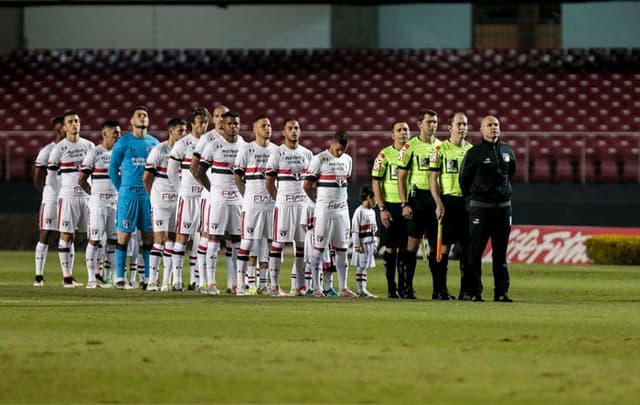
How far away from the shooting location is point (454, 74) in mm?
41969

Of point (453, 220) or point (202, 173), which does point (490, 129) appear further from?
point (202, 173)

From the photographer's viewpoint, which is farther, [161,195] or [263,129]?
[161,195]

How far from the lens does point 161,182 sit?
1956 cm

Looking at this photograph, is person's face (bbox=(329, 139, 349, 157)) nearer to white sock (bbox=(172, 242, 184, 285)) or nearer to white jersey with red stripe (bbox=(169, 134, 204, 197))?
white jersey with red stripe (bbox=(169, 134, 204, 197))

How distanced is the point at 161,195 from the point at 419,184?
356cm

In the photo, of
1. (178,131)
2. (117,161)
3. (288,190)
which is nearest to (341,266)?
(288,190)

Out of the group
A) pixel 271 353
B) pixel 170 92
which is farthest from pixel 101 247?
pixel 170 92

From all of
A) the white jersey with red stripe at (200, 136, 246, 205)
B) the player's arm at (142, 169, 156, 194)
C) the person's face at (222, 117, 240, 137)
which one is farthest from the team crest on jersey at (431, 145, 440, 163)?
the player's arm at (142, 169, 156, 194)

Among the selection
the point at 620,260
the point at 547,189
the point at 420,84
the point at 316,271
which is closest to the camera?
the point at 316,271

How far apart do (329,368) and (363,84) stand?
3170 cm

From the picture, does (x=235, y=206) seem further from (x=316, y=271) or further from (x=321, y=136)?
(x=321, y=136)

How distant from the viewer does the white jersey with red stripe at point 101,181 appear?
20688mm

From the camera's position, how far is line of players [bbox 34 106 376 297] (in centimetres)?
1831

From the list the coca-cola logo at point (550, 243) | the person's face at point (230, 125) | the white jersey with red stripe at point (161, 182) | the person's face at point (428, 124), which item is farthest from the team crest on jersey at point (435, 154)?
the coca-cola logo at point (550, 243)
